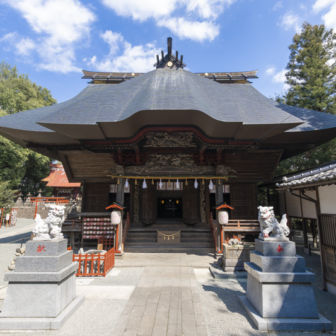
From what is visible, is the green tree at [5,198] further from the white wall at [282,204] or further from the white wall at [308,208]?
the white wall at [308,208]

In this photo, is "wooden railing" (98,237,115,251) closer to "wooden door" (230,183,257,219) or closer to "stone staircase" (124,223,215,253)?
"stone staircase" (124,223,215,253)

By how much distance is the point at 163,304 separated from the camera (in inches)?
199

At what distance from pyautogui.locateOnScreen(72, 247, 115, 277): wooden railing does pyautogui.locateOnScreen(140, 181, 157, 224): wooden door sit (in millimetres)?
4733

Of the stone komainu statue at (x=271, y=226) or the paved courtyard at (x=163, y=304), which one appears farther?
the stone komainu statue at (x=271, y=226)

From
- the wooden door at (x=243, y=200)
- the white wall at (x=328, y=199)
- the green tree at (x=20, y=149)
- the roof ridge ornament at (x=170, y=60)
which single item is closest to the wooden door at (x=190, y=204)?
the wooden door at (x=243, y=200)

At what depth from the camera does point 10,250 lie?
1091cm

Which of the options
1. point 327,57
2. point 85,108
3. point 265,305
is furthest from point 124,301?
point 327,57

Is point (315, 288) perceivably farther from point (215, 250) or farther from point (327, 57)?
point (327, 57)

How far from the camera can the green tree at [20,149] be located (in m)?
24.1

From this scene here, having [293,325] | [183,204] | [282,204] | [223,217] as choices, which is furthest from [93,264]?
[282,204]

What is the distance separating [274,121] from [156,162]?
5.82 meters

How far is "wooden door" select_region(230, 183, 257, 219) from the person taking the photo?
12.6 metres

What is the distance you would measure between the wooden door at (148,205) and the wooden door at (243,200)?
4.84 meters

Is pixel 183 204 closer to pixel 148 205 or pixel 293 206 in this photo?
pixel 148 205
